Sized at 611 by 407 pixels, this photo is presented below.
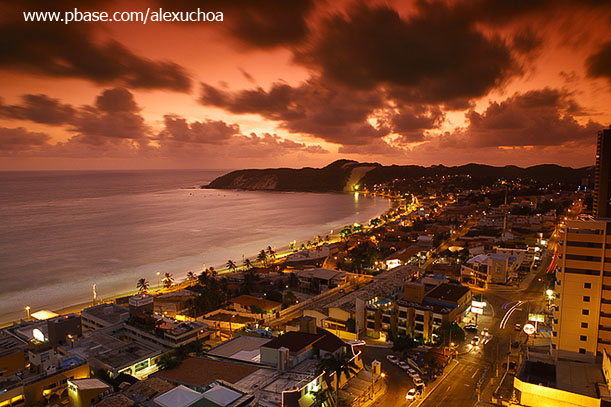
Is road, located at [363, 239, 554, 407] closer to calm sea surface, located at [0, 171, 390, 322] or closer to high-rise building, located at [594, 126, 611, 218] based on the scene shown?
high-rise building, located at [594, 126, 611, 218]

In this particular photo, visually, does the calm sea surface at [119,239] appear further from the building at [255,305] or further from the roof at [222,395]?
the roof at [222,395]

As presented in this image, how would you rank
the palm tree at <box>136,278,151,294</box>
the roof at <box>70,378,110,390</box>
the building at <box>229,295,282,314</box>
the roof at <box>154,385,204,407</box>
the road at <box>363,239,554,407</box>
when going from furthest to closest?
the palm tree at <box>136,278,151,294</box> → the building at <box>229,295,282,314</box> → the road at <box>363,239,554,407</box> → the roof at <box>70,378,110,390</box> → the roof at <box>154,385,204,407</box>

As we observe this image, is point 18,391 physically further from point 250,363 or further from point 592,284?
point 592,284

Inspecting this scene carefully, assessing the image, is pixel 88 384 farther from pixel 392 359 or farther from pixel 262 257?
pixel 262 257

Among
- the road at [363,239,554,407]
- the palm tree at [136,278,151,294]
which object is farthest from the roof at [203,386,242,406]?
the palm tree at [136,278,151,294]

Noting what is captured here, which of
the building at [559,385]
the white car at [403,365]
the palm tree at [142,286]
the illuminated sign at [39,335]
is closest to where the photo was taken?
the building at [559,385]

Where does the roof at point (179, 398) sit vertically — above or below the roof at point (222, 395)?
below

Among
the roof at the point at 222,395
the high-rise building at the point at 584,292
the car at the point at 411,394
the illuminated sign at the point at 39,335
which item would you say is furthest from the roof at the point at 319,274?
the roof at the point at 222,395
